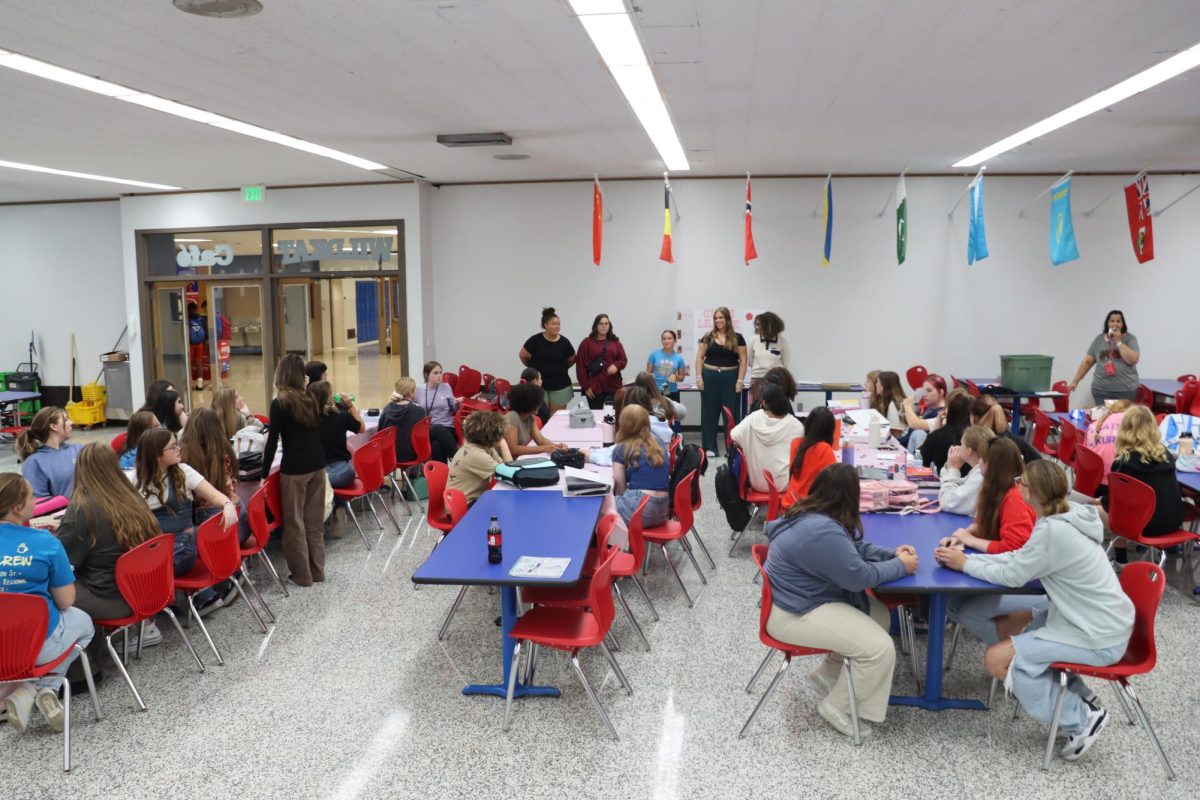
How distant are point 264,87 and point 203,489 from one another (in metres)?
2.61

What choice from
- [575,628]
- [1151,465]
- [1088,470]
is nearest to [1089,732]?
[575,628]

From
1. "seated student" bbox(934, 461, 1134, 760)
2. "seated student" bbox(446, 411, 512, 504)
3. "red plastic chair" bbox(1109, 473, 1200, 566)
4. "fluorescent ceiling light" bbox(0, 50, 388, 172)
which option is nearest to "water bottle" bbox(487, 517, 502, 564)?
"seated student" bbox(446, 411, 512, 504)

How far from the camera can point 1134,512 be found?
5.11 metres

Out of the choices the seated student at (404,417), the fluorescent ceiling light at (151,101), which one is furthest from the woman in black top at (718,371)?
the fluorescent ceiling light at (151,101)

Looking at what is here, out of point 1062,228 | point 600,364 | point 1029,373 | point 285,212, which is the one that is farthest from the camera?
point 285,212

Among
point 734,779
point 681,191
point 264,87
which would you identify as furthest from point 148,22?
point 681,191

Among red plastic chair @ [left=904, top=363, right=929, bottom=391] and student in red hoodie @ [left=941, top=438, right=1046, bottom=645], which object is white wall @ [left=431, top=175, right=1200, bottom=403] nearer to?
red plastic chair @ [left=904, top=363, right=929, bottom=391]

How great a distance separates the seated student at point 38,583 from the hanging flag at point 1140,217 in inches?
380

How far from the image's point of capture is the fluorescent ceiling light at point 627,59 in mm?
3973

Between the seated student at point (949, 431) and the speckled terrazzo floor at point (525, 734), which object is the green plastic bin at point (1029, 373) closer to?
the seated student at point (949, 431)

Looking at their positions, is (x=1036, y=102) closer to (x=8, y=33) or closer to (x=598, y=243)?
(x=598, y=243)

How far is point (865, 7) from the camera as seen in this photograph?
3.92 m

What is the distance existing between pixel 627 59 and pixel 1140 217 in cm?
679

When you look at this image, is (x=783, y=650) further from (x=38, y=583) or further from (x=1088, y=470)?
(x=1088, y=470)
